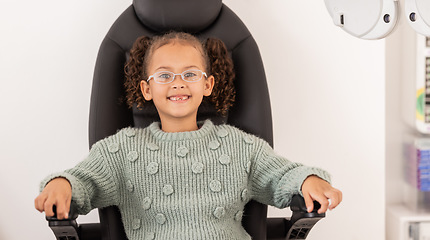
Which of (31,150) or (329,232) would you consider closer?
(31,150)

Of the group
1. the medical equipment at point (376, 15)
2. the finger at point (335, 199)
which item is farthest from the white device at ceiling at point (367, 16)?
the finger at point (335, 199)

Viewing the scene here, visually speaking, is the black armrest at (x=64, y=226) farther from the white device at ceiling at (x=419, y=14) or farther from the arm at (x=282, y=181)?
the white device at ceiling at (x=419, y=14)

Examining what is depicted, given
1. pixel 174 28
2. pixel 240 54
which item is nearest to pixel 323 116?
pixel 240 54

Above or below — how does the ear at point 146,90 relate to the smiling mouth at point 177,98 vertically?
above

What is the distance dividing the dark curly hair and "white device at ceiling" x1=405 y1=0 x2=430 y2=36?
2.56 ft

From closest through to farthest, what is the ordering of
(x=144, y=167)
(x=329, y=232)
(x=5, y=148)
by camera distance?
(x=144, y=167), (x=5, y=148), (x=329, y=232)

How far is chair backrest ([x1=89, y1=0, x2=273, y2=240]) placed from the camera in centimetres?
164

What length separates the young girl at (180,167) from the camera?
58.9 inches

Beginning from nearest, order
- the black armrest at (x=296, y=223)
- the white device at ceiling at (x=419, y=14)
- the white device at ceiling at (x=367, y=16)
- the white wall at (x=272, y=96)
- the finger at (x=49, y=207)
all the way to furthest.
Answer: the white device at ceiling at (x=419, y=14)
the white device at ceiling at (x=367, y=16)
the finger at (x=49, y=207)
the black armrest at (x=296, y=223)
the white wall at (x=272, y=96)

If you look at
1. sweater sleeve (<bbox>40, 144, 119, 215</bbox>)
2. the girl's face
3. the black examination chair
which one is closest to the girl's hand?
the black examination chair

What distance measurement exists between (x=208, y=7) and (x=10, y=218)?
3.41 feet

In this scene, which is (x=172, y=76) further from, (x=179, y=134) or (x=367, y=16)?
(x=367, y=16)

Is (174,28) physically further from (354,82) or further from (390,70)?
(390,70)

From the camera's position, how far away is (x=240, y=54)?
1.70m
